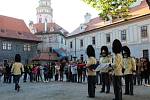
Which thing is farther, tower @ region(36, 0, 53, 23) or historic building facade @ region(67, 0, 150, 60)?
tower @ region(36, 0, 53, 23)

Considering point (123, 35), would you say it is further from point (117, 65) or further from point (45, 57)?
point (117, 65)

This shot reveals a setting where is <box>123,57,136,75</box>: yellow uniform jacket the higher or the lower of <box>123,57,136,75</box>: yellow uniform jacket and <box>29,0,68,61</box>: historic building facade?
the lower

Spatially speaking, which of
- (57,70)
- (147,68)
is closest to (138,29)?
(57,70)

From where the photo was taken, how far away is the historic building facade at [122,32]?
39.8 meters

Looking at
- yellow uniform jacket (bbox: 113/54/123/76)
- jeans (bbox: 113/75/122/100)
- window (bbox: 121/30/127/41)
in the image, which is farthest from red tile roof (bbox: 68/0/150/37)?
jeans (bbox: 113/75/122/100)

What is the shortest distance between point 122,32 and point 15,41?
1009 inches

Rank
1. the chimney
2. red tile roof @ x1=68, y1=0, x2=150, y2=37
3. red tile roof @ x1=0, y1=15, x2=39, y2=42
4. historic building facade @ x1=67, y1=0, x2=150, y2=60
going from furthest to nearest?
1. red tile roof @ x1=0, y1=15, x2=39, y2=42
2. the chimney
3. red tile roof @ x1=68, y1=0, x2=150, y2=37
4. historic building facade @ x1=67, y1=0, x2=150, y2=60

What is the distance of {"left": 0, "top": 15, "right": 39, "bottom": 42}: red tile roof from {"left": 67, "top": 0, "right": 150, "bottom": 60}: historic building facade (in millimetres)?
12074

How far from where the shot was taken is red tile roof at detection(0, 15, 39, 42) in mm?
61022

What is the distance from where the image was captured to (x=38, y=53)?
234 ft

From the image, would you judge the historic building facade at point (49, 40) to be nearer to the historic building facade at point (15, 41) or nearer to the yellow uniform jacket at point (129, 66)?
the historic building facade at point (15, 41)

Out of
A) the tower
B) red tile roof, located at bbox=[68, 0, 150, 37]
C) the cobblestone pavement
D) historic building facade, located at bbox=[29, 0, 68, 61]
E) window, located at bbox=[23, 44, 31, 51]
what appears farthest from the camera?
the tower

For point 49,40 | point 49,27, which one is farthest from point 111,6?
point 49,27

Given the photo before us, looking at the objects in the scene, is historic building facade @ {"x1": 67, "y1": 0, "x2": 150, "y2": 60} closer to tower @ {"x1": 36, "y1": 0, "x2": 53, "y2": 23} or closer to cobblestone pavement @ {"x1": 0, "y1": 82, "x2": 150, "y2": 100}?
cobblestone pavement @ {"x1": 0, "y1": 82, "x2": 150, "y2": 100}
